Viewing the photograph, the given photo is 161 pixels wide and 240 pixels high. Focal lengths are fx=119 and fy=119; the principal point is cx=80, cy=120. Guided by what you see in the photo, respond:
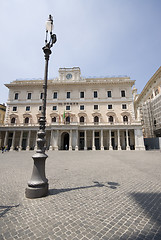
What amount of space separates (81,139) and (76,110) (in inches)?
285

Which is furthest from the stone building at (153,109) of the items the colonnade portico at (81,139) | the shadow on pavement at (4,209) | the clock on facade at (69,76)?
the shadow on pavement at (4,209)

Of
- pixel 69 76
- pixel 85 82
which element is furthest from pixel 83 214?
pixel 69 76

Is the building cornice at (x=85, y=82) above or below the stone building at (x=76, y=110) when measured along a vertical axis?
above

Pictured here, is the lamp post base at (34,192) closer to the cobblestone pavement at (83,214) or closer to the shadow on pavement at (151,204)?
the cobblestone pavement at (83,214)

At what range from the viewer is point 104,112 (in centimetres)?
2900

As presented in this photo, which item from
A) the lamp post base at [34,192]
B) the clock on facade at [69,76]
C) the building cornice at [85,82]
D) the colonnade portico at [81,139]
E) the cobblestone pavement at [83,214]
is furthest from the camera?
the clock on facade at [69,76]

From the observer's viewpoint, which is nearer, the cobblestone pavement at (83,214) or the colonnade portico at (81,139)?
the cobblestone pavement at (83,214)

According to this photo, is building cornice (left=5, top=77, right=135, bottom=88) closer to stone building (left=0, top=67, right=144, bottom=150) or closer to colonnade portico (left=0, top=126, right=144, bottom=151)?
stone building (left=0, top=67, right=144, bottom=150)

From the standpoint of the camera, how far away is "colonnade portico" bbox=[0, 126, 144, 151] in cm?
2517

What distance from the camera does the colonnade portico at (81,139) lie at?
25172 mm

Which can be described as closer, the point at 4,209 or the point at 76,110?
the point at 4,209

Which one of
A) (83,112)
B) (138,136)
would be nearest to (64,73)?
(83,112)

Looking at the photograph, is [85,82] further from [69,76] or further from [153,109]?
[153,109]

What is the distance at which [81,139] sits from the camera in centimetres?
2894
